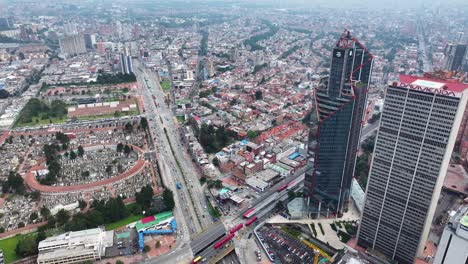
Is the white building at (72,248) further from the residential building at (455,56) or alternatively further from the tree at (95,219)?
the residential building at (455,56)

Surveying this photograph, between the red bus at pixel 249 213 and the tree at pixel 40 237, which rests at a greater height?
the tree at pixel 40 237

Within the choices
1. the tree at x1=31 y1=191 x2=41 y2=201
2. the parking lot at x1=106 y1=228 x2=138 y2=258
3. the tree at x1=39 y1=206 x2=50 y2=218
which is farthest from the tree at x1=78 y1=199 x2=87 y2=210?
the parking lot at x1=106 y1=228 x2=138 y2=258

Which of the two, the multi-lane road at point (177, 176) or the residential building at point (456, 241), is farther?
the multi-lane road at point (177, 176)

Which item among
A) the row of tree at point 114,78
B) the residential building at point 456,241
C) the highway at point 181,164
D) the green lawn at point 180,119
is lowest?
the highway at point 181,164

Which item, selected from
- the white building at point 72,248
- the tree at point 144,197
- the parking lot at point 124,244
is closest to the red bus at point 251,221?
the tree at point 144,197

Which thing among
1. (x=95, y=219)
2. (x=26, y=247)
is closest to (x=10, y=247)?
(x=26, y=247)

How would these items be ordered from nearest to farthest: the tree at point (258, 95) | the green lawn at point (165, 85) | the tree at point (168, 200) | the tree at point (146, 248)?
1. the tree at point (146, 248)
2. the tree at point (168, 200)
3. the tree at point (258, 95)
4. the green lawn at point (165, 85)

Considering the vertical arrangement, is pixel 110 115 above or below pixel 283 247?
below

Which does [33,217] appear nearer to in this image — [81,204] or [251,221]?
[81,204]
